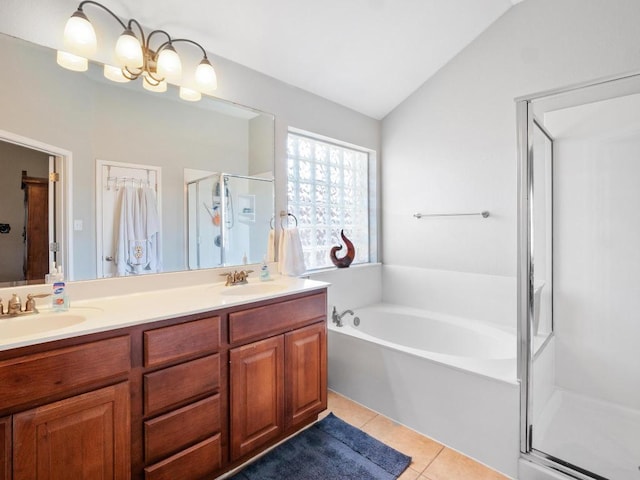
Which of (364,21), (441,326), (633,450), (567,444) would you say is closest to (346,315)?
(441,326)

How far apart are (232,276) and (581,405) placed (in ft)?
7.85

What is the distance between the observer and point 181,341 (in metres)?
1.32

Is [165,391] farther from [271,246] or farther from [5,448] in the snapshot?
[271,246]

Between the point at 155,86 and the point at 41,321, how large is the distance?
1.31 metres

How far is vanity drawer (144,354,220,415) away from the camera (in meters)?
1.25

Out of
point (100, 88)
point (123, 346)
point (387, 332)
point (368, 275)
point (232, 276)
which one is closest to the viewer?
point (123, 346)

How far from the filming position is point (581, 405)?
206 centimetres

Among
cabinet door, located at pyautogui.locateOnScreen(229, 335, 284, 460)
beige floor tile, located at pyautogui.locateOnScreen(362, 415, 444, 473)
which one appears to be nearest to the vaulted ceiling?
cabinet door, located at pyautogui.locateOnScreen(229, 335, 284, 460)

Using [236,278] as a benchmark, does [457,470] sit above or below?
below

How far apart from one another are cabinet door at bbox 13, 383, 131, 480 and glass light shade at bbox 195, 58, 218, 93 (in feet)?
5.36

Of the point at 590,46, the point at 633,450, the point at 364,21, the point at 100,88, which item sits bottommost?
the point at 633,450

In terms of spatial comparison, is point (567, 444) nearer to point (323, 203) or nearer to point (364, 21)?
point (323, 203)

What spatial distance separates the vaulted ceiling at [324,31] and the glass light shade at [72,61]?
3.0 inches

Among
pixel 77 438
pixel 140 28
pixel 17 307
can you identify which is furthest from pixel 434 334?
pixel 140 28
